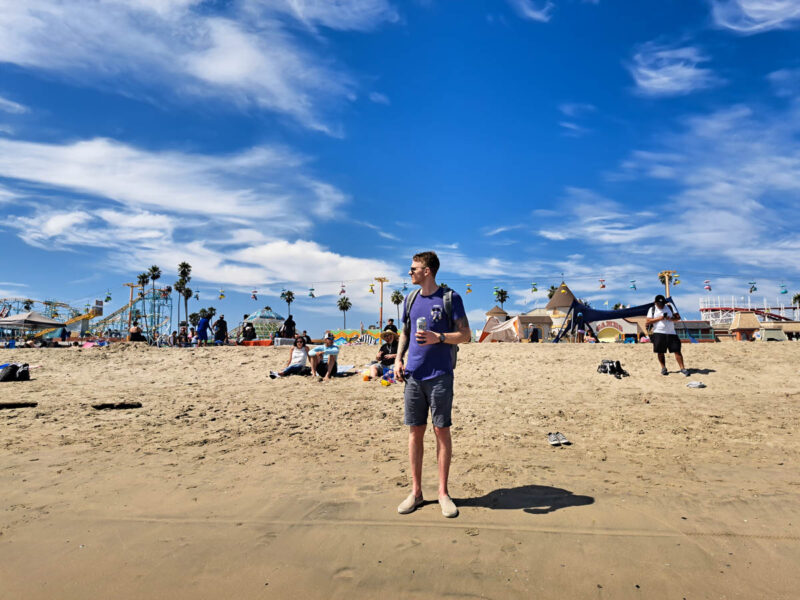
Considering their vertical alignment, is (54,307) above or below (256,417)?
above

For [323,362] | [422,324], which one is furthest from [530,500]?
[323,362]

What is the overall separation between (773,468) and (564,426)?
2.40 metres

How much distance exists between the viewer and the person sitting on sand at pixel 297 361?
36.5 feet

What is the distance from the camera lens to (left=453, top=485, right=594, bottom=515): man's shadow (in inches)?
136

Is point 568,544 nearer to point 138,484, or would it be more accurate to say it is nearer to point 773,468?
point 773,468

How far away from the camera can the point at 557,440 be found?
5.54 m

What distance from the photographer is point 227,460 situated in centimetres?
488

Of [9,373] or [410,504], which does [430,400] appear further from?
[9,373]

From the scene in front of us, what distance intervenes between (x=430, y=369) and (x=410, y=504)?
997 mm

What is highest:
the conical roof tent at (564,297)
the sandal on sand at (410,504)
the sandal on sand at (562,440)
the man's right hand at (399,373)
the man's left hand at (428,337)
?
the conical roof tent at (564,297)

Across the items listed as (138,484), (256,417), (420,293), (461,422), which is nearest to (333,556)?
(420,293)

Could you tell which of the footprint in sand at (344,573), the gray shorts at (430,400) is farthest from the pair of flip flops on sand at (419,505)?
the footprint in sand at (344,573)

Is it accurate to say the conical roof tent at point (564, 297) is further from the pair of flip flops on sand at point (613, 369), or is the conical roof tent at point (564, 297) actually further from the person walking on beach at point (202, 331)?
the pair of flip flops on sand at point (613, 369)

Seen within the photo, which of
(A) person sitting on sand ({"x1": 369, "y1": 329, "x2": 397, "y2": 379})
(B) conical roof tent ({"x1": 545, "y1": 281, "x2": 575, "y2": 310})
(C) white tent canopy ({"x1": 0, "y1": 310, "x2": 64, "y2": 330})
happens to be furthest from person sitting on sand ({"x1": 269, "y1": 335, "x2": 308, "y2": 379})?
(B) conical roof tent ({"x1": 545, "y1": 281, "x2": 575, "y2": 310})
